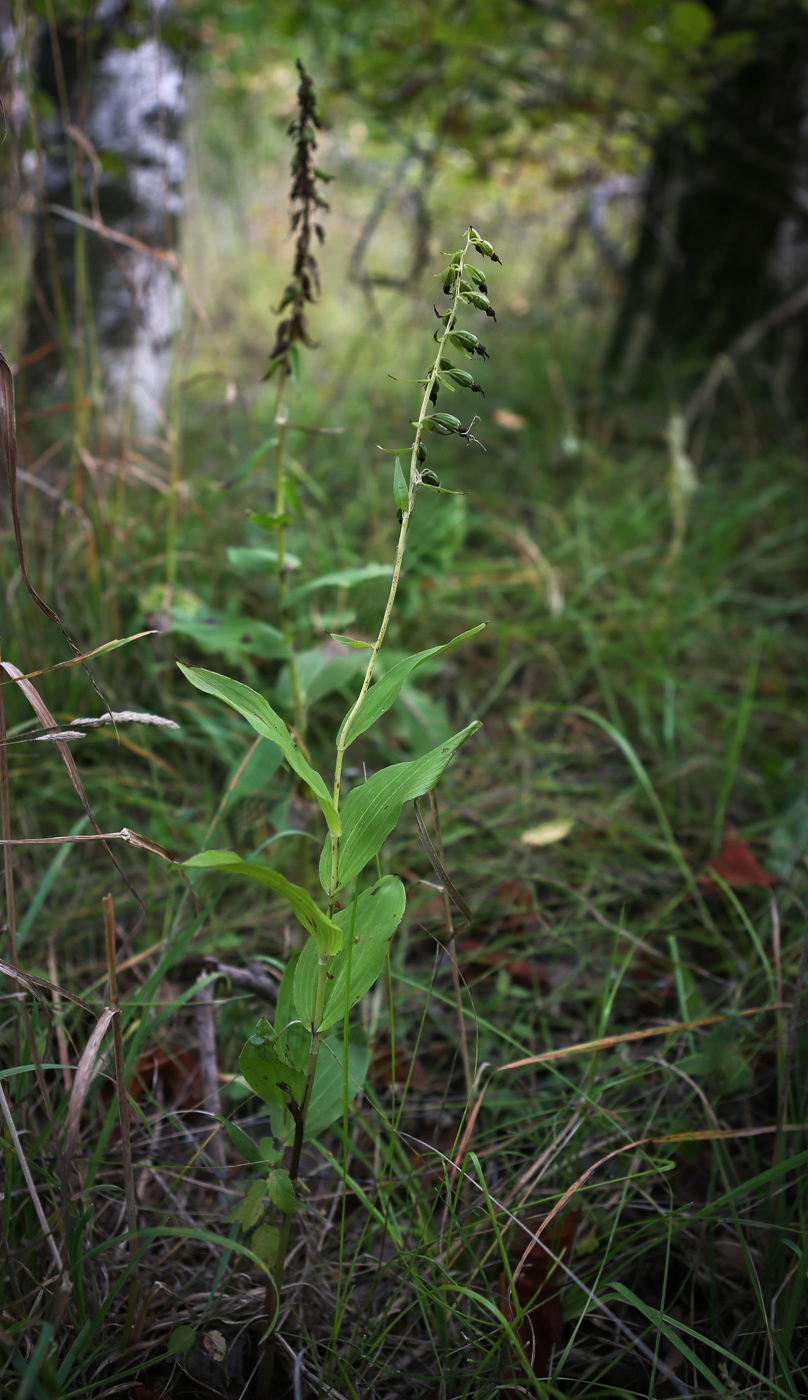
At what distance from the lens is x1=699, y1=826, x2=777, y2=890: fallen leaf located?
55.3 inches

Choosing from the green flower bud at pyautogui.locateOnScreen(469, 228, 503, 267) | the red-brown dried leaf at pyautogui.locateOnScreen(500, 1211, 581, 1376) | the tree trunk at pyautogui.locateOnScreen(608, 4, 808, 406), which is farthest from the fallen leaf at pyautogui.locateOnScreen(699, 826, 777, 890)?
the tree trunk at pyautogui.locateOnScreen(608, 4, 808, 406)

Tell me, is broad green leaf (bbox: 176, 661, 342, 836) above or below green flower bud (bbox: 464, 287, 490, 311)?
below

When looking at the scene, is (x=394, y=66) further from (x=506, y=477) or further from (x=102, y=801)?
(x=102, y=801)

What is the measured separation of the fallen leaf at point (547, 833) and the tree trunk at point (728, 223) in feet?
7.97

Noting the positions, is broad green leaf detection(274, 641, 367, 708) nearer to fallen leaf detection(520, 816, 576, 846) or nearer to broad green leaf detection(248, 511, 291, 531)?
broad green leaf detection(248, 511, 291, 531)

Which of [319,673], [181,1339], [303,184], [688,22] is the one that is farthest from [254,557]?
[688,22]

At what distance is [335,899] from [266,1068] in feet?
0.57

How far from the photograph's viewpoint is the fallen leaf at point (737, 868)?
140 centimetres

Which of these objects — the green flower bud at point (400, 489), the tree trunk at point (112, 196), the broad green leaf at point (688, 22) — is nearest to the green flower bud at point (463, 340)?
the green flower bud at point (400, 489)

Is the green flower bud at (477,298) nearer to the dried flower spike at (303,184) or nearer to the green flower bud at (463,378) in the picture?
the green flower bud at (463,378)

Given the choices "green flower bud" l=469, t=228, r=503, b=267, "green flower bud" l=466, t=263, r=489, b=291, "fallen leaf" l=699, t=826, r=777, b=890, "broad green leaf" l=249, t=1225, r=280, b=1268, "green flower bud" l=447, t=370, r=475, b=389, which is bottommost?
"fallen leaf" l=699, t=826, r=777, b=890

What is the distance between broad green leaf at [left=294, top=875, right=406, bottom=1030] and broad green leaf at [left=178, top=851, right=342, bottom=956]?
30 millimetres

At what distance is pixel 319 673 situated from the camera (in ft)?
4.40

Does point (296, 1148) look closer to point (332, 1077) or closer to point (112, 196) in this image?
point (332, 1077)
